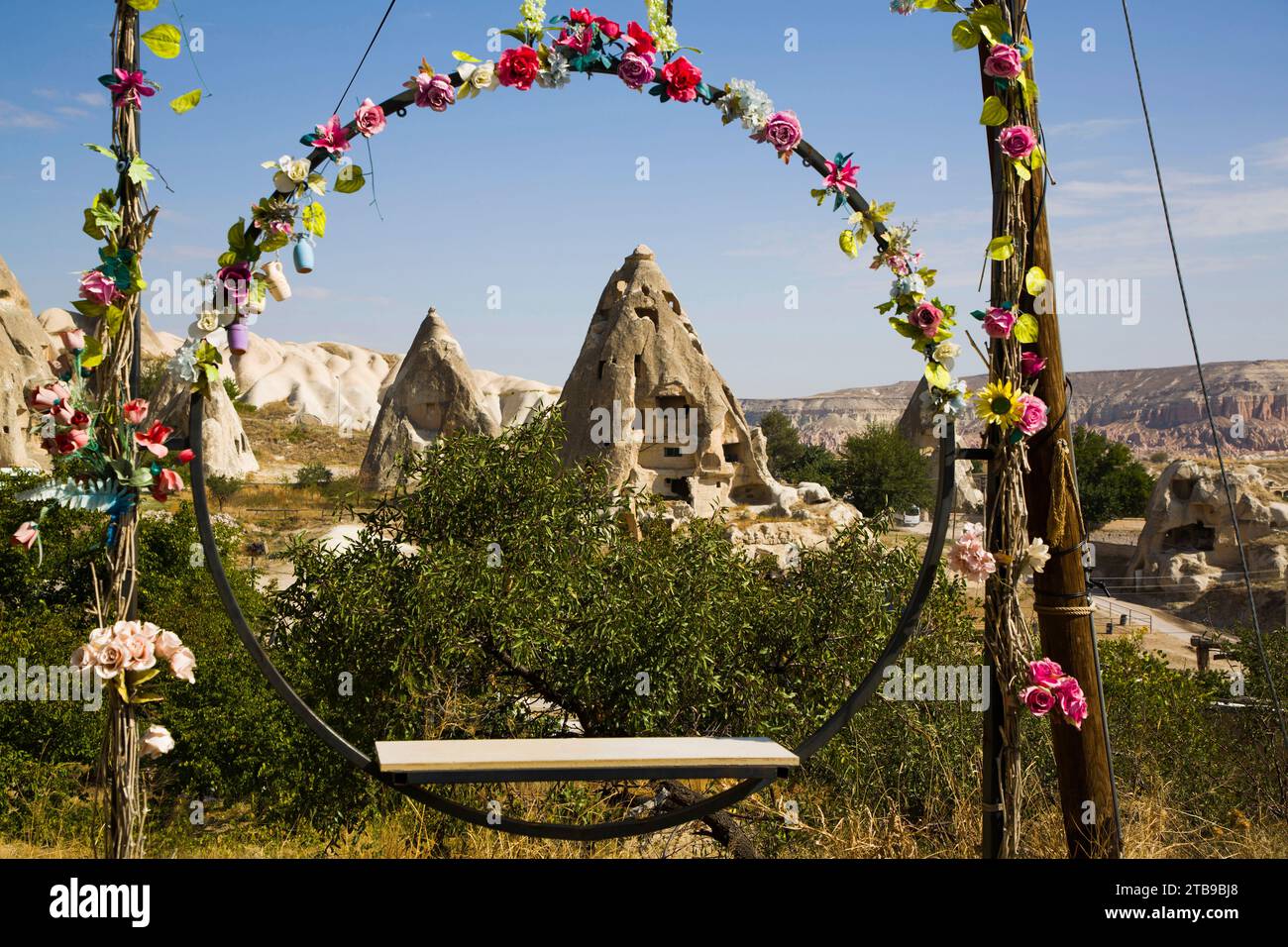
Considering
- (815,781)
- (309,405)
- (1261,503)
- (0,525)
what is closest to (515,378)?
(309,405)

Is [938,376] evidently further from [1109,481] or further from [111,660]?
[1109,481]

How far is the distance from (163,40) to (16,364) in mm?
26858

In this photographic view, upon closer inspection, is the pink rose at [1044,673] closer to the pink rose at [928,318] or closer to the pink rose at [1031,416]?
the pink rose at [1031,416]

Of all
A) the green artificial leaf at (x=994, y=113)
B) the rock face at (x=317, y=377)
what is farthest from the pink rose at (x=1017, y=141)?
the rock face at (x=317, y=377)

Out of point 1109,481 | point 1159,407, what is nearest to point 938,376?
point 1109,481

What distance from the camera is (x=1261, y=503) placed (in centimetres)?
2377

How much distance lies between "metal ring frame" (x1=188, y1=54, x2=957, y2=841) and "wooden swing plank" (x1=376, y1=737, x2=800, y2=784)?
0.22ft

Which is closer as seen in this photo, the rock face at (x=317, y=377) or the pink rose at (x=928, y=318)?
the pink rose at (x=928, y=318)

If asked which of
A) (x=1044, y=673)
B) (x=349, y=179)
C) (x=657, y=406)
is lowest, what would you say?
(x=1044, y=673)

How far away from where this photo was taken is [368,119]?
3143 mm

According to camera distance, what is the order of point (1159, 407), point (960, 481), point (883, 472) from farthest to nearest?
point (1159, 407), point (883, 472), point (960, 481)

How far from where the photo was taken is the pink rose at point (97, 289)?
9.45ft

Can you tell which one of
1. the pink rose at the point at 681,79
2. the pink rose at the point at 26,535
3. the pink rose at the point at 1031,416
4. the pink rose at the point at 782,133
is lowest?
the pink rose at the point at 26,535

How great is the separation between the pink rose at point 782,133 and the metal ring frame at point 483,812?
18 cm
